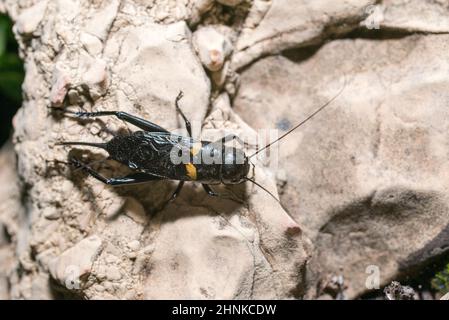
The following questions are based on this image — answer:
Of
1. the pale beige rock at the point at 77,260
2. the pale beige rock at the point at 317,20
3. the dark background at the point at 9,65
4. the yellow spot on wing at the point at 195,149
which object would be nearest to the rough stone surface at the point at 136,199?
the pale beige rock at the point at 77,260

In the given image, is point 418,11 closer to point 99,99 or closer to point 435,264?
point 435,264

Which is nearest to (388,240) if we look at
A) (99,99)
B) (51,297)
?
(99,99)

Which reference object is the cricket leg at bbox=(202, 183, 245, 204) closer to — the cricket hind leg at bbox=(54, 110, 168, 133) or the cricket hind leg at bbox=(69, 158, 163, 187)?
the cricket hind leg at bbox=(69, 158, 163, 187)

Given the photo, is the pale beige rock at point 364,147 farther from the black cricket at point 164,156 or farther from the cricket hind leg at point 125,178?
the cricket hind leg at point 125,178

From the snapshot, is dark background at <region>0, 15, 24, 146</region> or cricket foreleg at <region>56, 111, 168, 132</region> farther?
dark background at <region>0, 15, 24, 146</region>

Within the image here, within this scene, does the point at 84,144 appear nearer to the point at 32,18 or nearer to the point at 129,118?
the point at 129,118

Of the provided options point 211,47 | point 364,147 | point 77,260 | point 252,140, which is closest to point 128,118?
point 211,47

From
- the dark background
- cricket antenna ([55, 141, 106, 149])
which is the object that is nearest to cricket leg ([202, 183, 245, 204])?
cricket antenna ([55, 141, 106, 149])

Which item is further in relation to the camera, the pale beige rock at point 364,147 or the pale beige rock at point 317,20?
the pale beige rock at point 317,20
